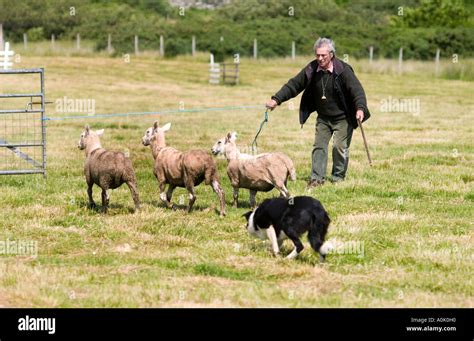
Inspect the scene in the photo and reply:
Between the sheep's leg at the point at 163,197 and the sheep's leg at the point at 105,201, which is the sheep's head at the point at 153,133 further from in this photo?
the sheep's leg at the point at 105,201

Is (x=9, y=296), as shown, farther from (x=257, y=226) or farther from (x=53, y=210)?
(x=53, y=210)

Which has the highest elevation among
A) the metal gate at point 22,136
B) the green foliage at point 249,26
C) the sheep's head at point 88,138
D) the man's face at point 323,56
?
the green foliage at point 249,26

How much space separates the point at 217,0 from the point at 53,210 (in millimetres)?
73504

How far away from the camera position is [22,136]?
74.2ft

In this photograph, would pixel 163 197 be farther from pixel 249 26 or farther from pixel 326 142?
pixel 249 26

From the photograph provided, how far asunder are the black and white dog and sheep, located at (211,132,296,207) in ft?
7.78

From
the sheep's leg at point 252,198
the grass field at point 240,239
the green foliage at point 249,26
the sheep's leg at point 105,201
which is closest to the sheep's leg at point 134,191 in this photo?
the grass field at point 240,239

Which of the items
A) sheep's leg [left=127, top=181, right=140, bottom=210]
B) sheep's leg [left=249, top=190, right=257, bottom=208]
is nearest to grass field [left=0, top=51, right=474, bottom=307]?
sheep's leg [left=249, top=190, right=257, bottom=208]

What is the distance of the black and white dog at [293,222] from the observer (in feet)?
30.2

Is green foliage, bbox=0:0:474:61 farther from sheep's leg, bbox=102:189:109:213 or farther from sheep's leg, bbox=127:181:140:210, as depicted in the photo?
sheep's leg, bbox=127:181:140:210

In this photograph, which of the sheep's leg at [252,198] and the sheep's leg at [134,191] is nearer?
the sheep's leg at [134,191]

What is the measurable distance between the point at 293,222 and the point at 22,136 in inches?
583

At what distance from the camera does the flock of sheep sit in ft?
38.7

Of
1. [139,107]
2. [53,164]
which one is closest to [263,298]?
[53,164]
